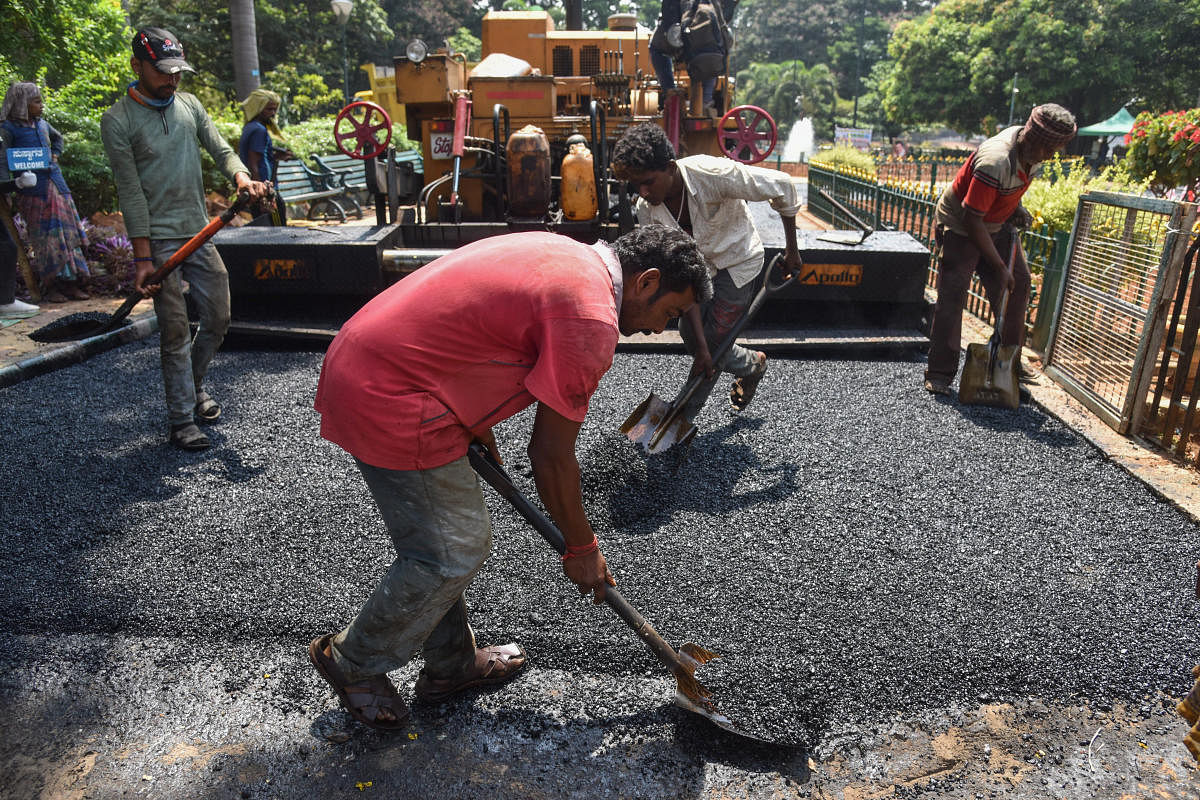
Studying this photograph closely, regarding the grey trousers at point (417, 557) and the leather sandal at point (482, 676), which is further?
the leather sandal at point (482, 676)

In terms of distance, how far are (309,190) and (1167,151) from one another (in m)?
11.0

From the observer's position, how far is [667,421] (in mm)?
3986

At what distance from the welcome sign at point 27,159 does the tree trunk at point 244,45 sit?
5.18 meters

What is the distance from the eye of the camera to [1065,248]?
5414 mm

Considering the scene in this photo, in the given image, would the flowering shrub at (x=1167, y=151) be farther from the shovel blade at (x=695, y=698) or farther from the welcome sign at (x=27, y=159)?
the welcome sign at (x=27, y=159)

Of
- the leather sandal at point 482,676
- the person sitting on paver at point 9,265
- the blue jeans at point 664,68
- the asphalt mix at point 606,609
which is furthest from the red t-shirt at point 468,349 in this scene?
the person sitting on paver at point 9,265

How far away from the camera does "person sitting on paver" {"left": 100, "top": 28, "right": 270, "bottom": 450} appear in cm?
379

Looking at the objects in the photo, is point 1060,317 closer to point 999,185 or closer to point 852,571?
point 999,185

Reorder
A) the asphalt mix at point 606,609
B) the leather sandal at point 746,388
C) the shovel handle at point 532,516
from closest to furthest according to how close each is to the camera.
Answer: the shovel handle at point 532,516
the asphalt mix at point 606,609
the leather sandal at point 746,388

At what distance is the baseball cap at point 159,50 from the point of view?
12.0 ft

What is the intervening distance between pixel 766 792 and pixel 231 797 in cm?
136

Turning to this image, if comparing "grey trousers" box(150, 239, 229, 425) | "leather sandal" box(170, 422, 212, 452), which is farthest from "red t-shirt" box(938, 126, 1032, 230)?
"leather sandal" box(170, 422, 212, 452)

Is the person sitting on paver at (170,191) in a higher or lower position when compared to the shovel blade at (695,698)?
higher

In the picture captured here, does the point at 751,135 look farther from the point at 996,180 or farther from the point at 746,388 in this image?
the point at 746,388
